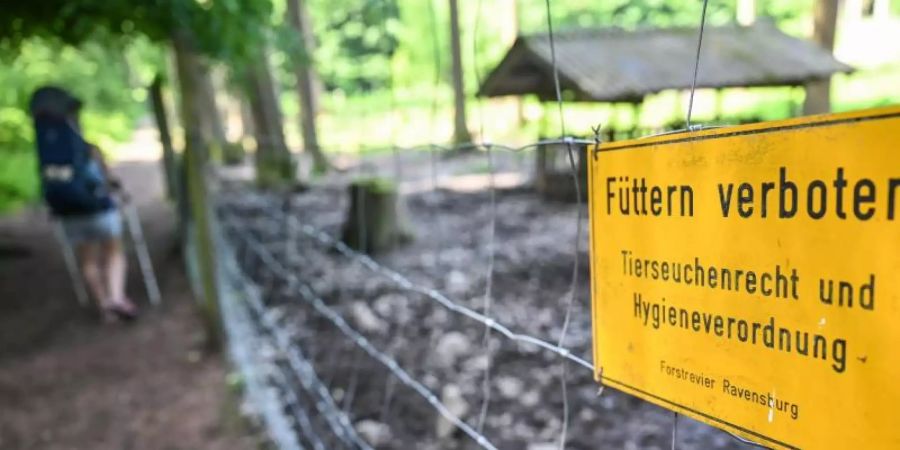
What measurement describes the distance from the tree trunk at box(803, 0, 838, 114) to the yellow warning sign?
7532 millimetres

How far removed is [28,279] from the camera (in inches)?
214

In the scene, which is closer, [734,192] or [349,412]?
[734,192]

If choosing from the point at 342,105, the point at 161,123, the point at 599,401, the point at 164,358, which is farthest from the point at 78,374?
the point at 342,105

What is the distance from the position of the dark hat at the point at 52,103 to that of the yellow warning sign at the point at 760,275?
13.6ft

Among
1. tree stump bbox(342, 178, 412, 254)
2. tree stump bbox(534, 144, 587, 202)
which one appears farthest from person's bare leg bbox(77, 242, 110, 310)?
tree stump bbox(534, 144, 587, 202)

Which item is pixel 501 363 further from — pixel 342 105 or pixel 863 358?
pixel 342 105

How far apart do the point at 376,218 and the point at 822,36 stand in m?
5.69

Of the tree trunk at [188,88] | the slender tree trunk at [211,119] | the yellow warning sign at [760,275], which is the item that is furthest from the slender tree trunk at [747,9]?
the slender tree trunk at [211,119]

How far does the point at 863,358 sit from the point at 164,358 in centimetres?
387

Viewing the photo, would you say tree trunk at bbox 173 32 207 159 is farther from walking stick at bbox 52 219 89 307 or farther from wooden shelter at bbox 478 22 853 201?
wooden shelter at bbox 478 22 853 201

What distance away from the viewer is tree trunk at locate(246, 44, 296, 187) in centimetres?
959

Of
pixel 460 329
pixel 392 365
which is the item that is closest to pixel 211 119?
pixel 460 329

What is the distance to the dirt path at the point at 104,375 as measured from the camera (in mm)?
3119

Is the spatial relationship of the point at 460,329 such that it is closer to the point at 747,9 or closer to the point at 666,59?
the point at 666,59
